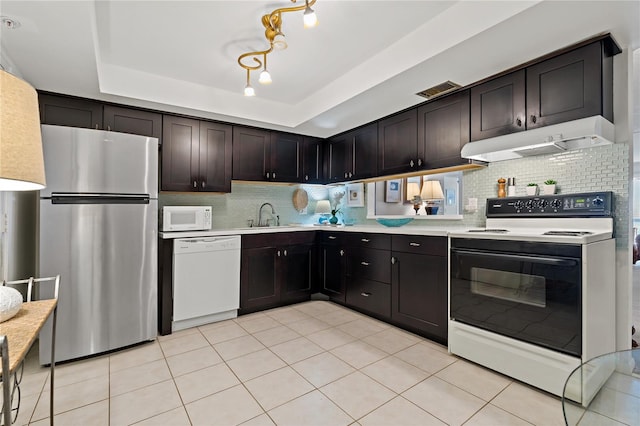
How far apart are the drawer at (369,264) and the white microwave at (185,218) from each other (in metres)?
1.66

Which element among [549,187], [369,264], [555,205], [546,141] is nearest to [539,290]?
[555,205]

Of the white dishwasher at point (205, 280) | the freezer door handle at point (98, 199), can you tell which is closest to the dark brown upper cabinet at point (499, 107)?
the white dishwasher at point (205, 280)

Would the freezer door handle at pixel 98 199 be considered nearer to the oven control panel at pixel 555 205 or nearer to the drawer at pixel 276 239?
the drawer at pixel 276 239

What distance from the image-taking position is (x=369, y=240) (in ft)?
11.1

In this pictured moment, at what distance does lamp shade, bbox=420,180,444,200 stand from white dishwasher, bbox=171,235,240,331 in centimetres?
223

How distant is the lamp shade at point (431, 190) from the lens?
3481 mm

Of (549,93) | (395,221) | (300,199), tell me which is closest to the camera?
(549,93)

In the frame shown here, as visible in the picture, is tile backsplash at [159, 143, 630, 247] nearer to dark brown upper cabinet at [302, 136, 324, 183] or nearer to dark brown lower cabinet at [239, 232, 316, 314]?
dark brown upper cabinet at [302, 136, 324, 183]

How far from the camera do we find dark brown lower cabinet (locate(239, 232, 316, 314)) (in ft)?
11.5

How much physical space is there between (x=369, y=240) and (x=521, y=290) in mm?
1545

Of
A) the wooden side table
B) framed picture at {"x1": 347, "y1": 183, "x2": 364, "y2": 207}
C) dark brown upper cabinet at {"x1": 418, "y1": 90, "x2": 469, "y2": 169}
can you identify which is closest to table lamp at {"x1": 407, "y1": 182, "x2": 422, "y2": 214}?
dark brown upper cabinet at {"x1": 418, "y1": 90, "x2": 469, "y2": 169}

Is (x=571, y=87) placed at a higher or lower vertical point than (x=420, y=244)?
higher

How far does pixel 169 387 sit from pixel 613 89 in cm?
368

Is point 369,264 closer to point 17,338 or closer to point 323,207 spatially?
point 323,207
